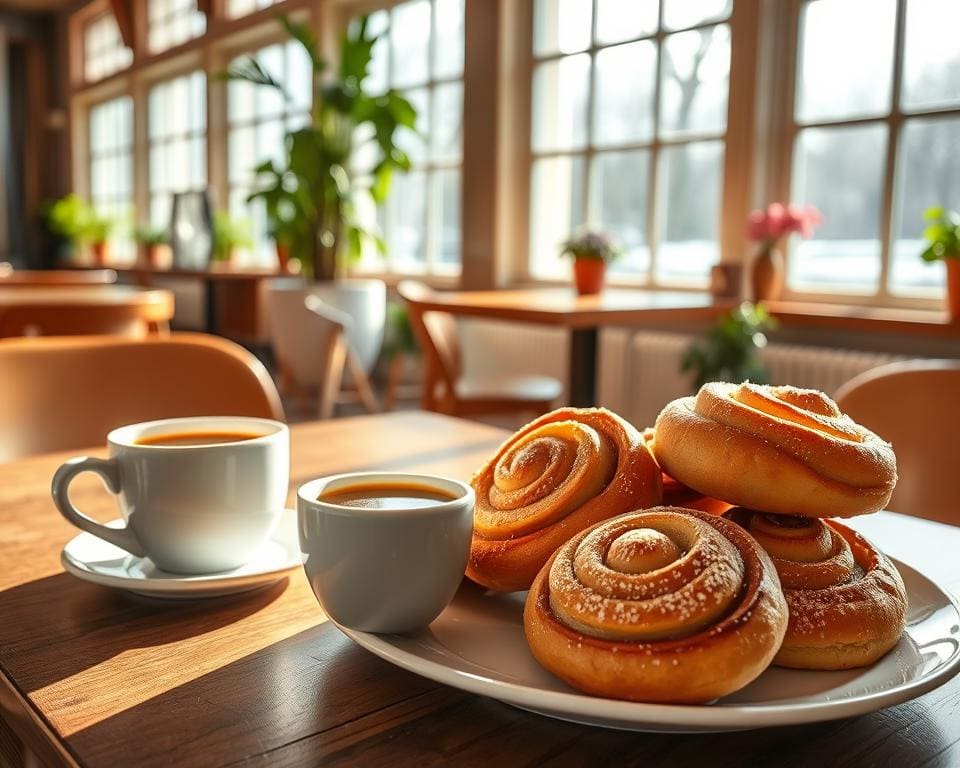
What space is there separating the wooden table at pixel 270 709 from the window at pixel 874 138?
318 centimetres

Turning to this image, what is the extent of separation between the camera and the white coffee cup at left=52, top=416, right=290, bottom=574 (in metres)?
0.63

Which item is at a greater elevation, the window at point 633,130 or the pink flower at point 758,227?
the window at point 633,130

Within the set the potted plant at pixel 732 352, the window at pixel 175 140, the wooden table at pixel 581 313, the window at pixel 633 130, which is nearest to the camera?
the wooden table at pixel 581 313

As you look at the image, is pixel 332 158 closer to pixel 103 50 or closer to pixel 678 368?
pixel 678 368

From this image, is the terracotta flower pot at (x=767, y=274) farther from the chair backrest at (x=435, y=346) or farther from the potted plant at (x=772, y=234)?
the chair backrest at (x=435, y=346)

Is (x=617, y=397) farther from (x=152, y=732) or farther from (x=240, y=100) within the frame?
(x=240, y=100)

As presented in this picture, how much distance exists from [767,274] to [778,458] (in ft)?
10.5

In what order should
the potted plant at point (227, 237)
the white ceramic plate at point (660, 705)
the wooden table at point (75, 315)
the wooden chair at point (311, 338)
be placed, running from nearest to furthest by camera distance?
the white ceramic plate at point (660, 705) < the wooden table at point (75, 315) < the wooden chair at point (311, 338) < the potted plant at point (227, 237)

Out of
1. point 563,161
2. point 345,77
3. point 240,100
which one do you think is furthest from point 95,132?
point 563,161

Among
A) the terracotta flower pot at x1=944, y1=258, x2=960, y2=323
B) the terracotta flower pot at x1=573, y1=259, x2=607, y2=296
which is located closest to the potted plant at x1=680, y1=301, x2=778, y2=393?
the terracotta flower pot at x1=573, y1=259, x2=607, y2=296

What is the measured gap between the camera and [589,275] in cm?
352

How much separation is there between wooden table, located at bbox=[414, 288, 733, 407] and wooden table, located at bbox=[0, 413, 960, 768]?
216cm

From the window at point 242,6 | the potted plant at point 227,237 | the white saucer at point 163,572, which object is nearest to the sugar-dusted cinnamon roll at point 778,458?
the white saucer at point 163,572

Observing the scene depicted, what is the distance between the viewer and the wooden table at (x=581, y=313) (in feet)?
9.15
